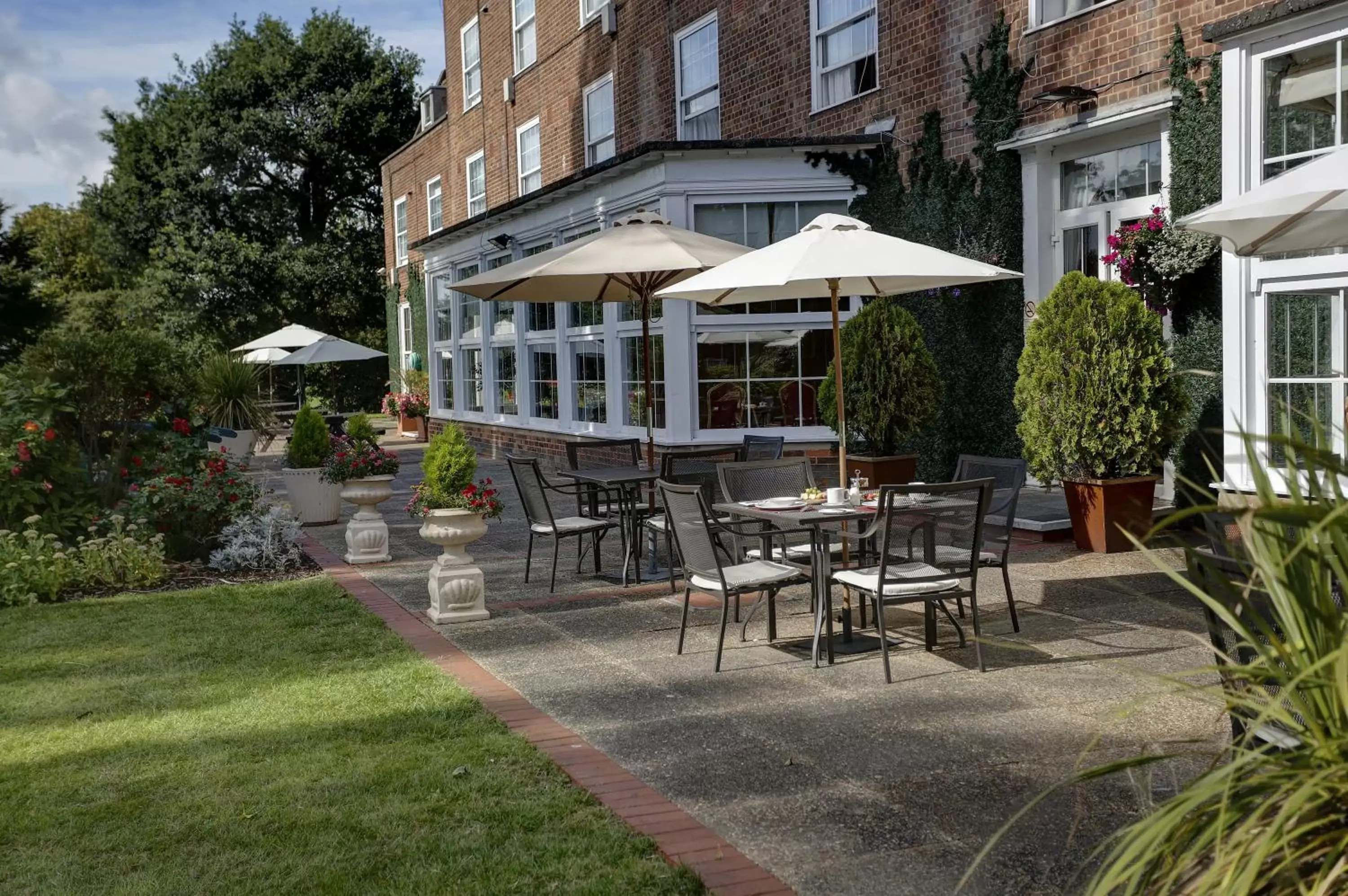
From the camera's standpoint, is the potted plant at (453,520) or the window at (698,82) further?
the window at (698,82)

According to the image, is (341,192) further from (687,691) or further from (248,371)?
(687,691)

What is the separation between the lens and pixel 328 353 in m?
20.1

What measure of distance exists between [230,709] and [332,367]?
103 feet

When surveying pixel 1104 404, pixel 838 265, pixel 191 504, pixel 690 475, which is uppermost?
pixel 838 265

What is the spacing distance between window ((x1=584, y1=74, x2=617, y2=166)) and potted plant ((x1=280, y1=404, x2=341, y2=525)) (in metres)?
8.50

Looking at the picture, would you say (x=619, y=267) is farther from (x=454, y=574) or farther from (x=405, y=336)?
(x=405, y=336)

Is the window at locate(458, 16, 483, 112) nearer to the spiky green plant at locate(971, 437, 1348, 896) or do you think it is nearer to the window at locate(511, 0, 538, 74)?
the window at locate(511, 0, 538, 74)

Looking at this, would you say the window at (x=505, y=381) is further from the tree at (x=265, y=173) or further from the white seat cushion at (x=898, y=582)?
the tree at (x=265, y=173)

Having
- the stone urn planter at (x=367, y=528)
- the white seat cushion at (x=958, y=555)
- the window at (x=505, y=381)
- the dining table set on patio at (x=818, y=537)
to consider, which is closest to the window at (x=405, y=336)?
the window at (x=505, y=381)

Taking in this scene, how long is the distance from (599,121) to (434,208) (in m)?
8.95

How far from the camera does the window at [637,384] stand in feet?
45.3

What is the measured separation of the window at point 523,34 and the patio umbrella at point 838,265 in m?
16.2

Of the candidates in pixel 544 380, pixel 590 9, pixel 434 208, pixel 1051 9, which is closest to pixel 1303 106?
pixel 1051 9

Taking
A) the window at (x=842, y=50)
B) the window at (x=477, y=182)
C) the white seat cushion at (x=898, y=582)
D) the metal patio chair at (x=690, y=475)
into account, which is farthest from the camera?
the window at (x=477, y=182)
